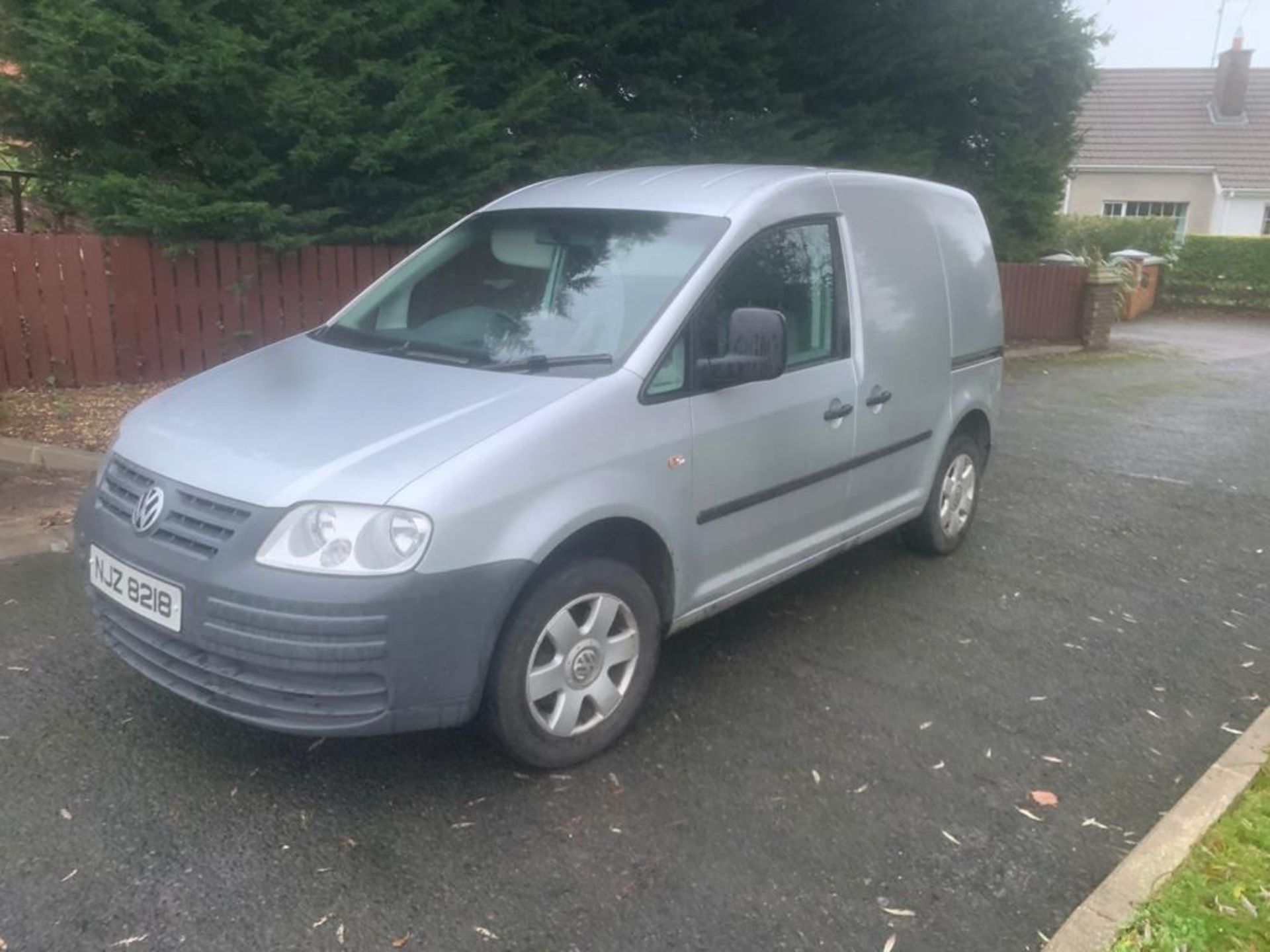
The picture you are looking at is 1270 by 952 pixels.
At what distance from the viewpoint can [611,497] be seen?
3486mm

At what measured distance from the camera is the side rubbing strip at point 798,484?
398 centimetres

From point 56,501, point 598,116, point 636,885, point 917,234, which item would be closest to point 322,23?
point 598,116

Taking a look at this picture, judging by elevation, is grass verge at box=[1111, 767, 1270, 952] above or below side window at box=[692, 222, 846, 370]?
below

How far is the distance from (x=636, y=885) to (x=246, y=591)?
136 centimetres

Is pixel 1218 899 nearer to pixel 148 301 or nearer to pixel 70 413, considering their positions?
pixel 70 413

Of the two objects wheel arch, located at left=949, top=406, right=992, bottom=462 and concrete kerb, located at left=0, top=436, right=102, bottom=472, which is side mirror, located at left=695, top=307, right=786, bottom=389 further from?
concrete kerb, located at left=0, top=436, right=102, bottom=472

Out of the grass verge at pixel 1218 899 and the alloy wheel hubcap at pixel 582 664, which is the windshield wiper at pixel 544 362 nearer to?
the alloy wheel hubcap at pixel 582 664

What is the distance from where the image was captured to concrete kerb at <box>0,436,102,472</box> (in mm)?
6660

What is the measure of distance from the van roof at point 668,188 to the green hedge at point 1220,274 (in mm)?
21364

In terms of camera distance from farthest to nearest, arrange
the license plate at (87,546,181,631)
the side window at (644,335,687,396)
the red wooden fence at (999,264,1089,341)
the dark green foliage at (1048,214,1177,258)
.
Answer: the dark green foliage at (1048,214,1177,258) → the red wooden fence at (999,264,1089,341) → the side window at (644,335,687,396) → the license plate at (87,546,181,631)

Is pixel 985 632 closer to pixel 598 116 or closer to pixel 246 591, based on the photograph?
pixel 246 591

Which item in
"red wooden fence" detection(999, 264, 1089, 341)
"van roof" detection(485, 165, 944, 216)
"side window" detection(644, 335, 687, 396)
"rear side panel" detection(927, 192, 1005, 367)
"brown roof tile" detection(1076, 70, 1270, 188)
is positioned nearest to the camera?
A: "side window" detection(644, 335, 687, 396)

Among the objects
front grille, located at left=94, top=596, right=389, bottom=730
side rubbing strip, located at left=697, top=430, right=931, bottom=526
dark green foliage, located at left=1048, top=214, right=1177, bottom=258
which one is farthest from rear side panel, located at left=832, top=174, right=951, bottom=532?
dark green foliage, located at left=1048, top=214, right=1177, bottom=258

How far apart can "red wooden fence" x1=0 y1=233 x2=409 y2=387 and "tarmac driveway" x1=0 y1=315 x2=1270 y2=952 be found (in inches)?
140
